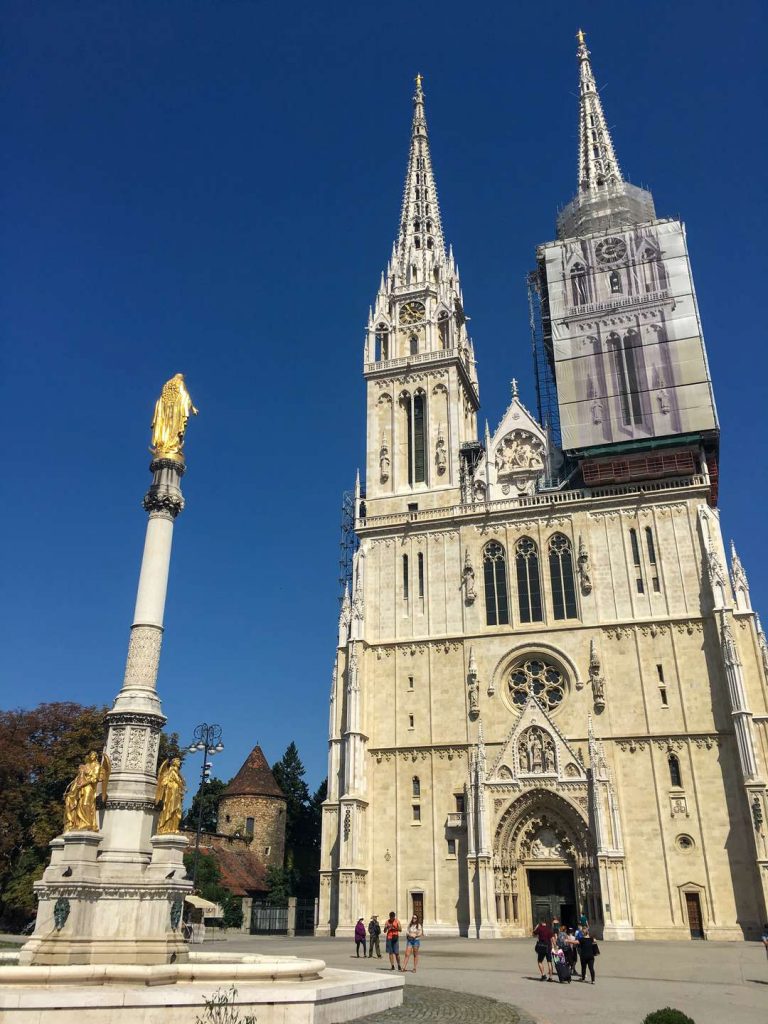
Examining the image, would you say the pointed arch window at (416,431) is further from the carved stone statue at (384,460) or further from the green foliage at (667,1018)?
the green foliage at (667,1018)

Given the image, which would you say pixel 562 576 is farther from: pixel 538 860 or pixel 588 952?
pixel 588 952

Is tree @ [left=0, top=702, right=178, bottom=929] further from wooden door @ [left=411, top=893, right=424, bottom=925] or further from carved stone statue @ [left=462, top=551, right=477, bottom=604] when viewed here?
carved stone statue @ [left=462, top=551, right=477, bottom=604]

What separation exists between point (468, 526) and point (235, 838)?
947 inches

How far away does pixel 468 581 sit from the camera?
3722cm

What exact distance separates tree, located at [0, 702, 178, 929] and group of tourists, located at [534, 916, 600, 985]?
2199 centimetres

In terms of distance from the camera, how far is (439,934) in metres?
31.8

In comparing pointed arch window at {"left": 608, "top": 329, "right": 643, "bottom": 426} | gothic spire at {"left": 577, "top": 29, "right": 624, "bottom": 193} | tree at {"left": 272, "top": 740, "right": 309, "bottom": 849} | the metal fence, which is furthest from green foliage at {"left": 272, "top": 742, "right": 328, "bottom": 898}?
gothic spire at {"left": 577, "top": 29, "right": 624, "bottom": 193}

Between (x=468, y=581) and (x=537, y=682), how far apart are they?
5456 millimetres

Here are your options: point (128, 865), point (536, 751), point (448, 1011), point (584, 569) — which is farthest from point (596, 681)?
point (128, 865)

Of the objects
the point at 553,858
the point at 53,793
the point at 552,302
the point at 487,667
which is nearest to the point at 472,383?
the point at 552,302

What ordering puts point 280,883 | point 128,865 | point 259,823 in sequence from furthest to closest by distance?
point 259,823 < point 280,883 < point 128,865

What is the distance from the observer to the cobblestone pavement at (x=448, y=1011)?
37.9ft

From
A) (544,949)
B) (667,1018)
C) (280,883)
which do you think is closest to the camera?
(667,1018)

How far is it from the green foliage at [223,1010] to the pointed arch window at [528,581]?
2729 cm
